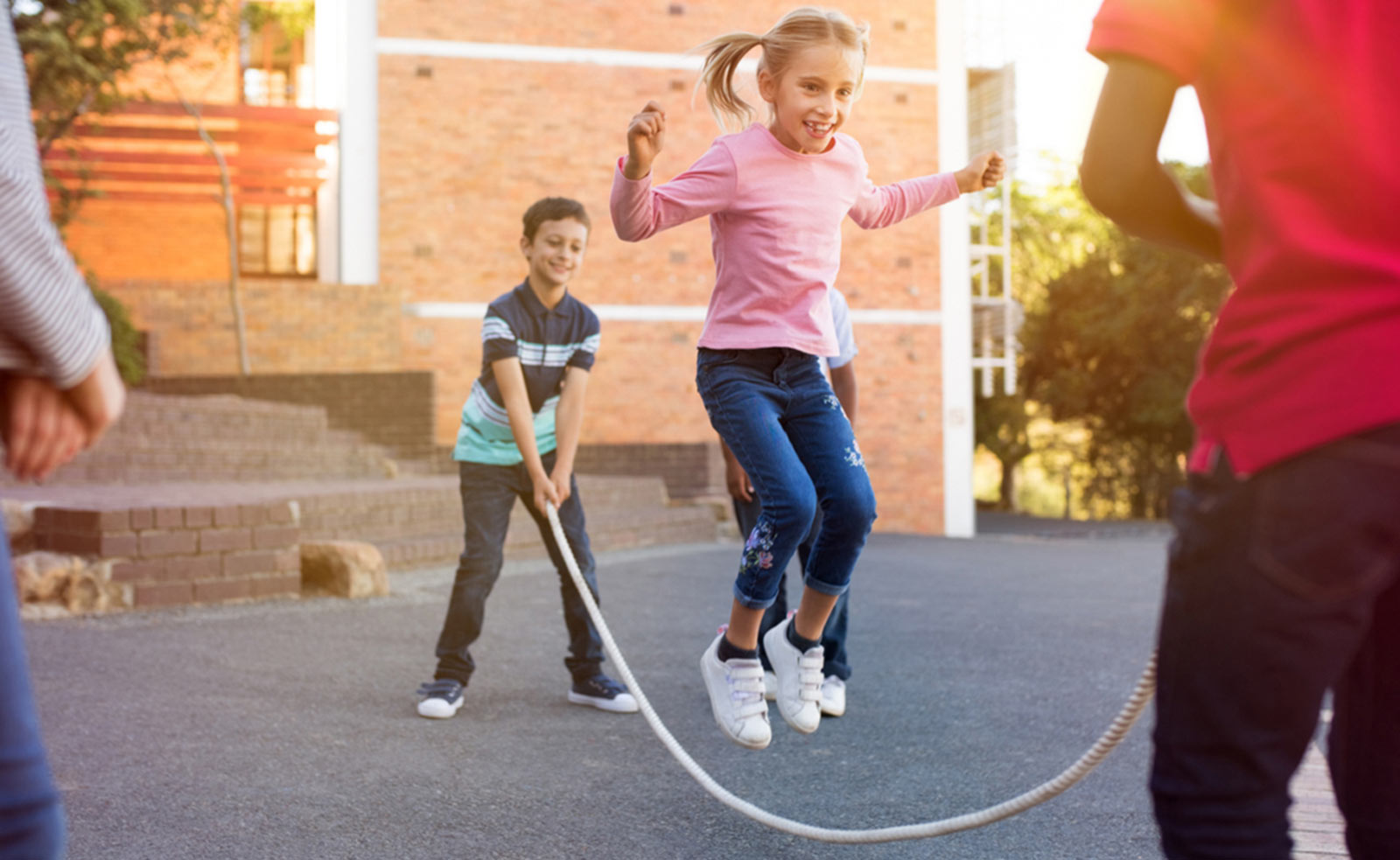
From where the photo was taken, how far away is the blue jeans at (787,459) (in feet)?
11.3

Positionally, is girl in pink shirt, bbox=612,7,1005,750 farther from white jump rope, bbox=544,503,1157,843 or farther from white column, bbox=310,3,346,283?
white column, bbox=310,3,346,283

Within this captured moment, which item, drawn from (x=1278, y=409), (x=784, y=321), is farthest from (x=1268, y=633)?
(x=784, y=321)

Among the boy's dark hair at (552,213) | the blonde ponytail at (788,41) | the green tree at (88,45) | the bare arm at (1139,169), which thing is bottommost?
the bare arm at (1139,169)

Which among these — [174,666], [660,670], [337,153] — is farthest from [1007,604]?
[337,153]

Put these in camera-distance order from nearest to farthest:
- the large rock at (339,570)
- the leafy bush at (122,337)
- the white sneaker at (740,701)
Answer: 1. the white sneaker at (740,701)
2. the large rock at (339,570)
3. the leafy bush at (122,337)

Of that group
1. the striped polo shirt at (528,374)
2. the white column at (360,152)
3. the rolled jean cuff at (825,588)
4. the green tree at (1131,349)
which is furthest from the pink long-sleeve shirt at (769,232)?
the green tree at (1131,349)

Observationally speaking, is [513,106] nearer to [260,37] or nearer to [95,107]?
[95,107]

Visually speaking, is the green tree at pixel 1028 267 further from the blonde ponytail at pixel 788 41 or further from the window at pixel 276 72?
the blonde ponytail at pixel 788 41

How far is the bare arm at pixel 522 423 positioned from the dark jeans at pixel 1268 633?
11.0 ft

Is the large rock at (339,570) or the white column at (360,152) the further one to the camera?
the white column at (360,152)

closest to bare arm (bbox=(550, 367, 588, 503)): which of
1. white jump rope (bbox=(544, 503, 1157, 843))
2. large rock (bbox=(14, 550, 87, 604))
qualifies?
white jump rope (bbox=(544, 503, 1157, 843))

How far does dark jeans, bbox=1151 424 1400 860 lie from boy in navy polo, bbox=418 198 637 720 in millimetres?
3583

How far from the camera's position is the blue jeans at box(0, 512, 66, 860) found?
1291 millimetres

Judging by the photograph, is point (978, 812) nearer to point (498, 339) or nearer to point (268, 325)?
point (498, 339)
